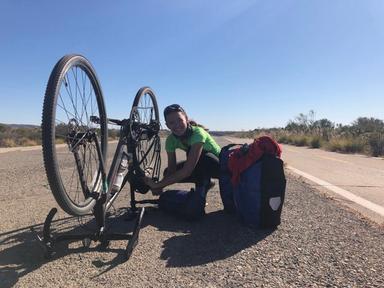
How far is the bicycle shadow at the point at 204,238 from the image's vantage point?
3801mm

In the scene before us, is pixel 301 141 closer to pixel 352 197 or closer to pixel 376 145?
pixel 376 145

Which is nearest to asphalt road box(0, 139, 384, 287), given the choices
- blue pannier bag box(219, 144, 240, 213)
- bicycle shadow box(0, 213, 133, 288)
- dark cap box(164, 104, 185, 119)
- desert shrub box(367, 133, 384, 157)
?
bicycle shadow box(0, 213, 133, 288)

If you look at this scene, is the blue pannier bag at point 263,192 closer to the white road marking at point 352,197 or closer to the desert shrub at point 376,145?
the white road marking at point 352,197

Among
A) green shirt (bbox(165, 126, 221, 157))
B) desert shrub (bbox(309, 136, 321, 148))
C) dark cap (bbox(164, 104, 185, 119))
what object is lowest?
desert shrub (bbox(309, 136, 321, 148))

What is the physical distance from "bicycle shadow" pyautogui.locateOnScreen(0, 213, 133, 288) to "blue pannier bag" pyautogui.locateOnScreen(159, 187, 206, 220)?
2.03 ft

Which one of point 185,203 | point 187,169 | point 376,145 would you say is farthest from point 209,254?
point 376,145

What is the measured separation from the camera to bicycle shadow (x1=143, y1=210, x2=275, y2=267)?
380cm

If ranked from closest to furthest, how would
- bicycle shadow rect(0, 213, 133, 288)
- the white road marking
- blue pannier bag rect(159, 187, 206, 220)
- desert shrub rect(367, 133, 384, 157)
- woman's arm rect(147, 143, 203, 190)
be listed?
bicycle shadow rect(0, 213, 133, 288), blue pannier bag rect(159, 187, 206, 220), woman's arm rect(147, 143, 203, 190), the white road marking, desert shrub rect(367, 133, 384, 157)

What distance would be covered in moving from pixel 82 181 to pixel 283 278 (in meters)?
2.03

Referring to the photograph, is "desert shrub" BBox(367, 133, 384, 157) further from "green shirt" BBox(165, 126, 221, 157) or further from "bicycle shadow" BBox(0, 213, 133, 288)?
"bicycle shadow" BBox(0, 213, 133, 288)

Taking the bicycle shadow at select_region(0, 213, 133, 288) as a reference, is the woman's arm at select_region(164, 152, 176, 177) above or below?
above

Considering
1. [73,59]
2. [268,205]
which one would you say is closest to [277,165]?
[268,205]

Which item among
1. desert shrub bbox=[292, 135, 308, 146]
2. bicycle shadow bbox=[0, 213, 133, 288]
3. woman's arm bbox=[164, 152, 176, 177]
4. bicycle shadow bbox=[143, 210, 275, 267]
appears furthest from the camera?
desert shrub bbox=[292, 135, 308, 146]

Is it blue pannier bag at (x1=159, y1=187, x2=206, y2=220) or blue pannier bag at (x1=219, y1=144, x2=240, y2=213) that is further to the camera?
blue pannier bag at (x1=219, y1=144, x2=240, y2=213)
